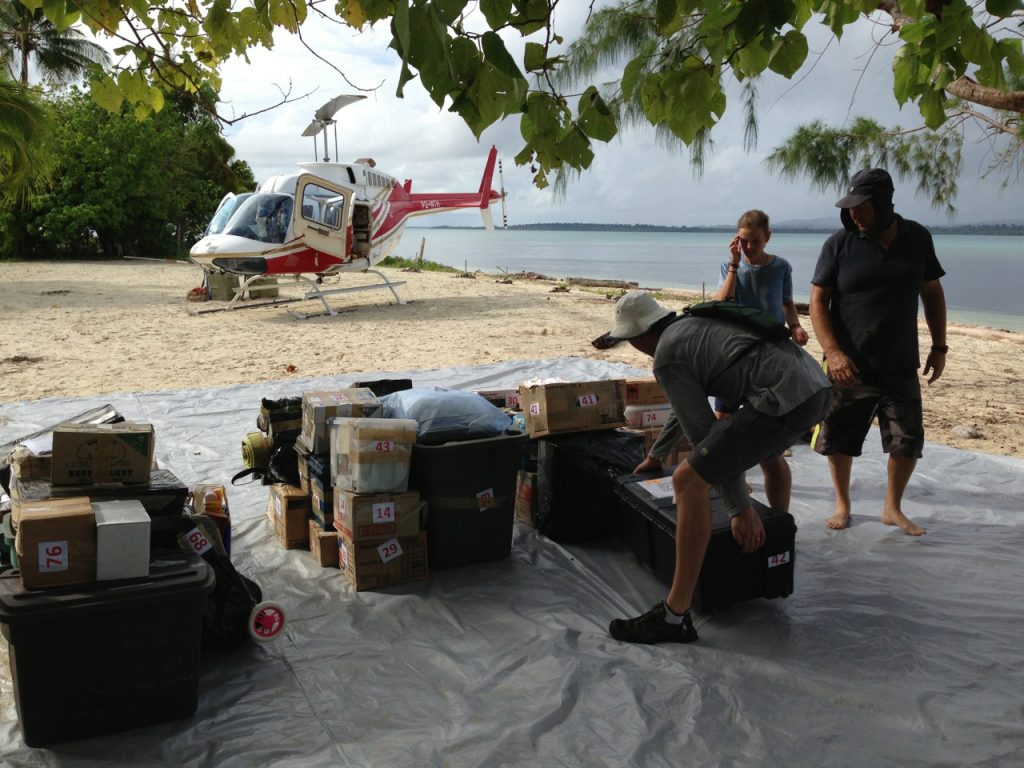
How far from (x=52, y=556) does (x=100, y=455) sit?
0.54m

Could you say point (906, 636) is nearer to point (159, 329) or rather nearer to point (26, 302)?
point (159, 329)

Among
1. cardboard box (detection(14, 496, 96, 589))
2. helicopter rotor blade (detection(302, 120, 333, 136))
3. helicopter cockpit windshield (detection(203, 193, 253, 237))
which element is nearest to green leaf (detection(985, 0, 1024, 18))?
cardboard box (detection(14, 496, 96, 589))

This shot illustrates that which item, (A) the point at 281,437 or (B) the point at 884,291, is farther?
(A) the point at 281,437

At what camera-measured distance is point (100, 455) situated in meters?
2.67

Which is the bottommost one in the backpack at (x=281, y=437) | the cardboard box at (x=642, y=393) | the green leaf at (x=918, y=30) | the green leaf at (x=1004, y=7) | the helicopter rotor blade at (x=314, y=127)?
the backpack at (x=281, y=437)

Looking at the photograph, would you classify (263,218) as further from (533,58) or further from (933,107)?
(933,107)

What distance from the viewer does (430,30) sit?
1.33 meters

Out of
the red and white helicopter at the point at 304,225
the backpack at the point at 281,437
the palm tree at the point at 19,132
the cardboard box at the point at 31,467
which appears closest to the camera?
the cardboard box at the point at 31,467

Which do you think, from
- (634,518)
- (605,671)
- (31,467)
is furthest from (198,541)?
(634,518)

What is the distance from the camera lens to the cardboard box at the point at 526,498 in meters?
3.96

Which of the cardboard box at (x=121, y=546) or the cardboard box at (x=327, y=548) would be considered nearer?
the cardboard box at (x=121, y=546)

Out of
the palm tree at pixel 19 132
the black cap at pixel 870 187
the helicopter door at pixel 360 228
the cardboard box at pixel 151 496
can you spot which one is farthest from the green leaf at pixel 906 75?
the helicopter door at pixel 360 228

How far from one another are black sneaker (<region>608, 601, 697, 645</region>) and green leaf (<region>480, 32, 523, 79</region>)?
2060mm

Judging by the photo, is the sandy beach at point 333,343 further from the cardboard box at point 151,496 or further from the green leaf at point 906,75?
the cardboard box at point 151,496
